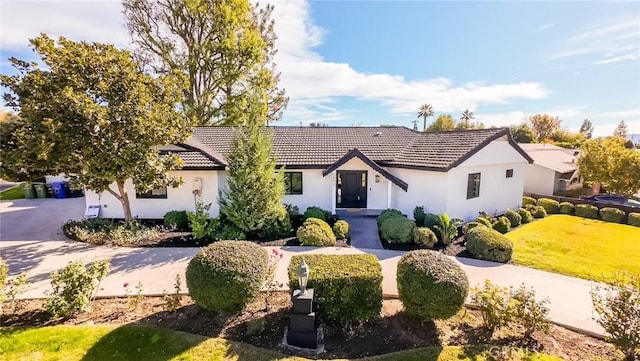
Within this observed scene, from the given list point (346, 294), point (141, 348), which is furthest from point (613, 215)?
point (141, 348)

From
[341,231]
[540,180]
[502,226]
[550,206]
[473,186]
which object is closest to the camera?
[341,231]

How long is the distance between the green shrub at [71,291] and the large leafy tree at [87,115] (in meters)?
5.49

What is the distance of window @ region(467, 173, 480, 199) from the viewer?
16.4 m

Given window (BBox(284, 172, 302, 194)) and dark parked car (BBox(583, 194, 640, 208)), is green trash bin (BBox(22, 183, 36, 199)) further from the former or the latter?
dark parked car (BBox(583, 194, 640, 208))

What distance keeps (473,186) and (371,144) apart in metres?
6.67

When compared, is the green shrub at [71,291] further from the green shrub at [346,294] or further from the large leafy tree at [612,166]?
the large leafy tree at [612,166]

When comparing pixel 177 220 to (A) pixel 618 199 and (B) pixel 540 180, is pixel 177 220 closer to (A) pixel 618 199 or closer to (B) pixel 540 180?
(B) pixel 540 180

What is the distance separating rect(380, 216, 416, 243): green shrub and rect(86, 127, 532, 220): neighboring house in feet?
11.6

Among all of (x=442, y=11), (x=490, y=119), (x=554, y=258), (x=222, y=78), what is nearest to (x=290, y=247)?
(x=554, y=258)

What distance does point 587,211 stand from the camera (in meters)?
19.5

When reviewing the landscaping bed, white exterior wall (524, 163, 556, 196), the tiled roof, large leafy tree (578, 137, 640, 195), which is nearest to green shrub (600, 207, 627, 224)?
large leafy tree (578, 137, 640, 195)

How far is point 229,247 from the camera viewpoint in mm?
7031

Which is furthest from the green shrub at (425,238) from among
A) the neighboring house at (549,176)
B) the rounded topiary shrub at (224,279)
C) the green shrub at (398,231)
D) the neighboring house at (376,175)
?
the neighboring house at (549,176)

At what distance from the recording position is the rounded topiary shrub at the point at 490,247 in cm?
1116
